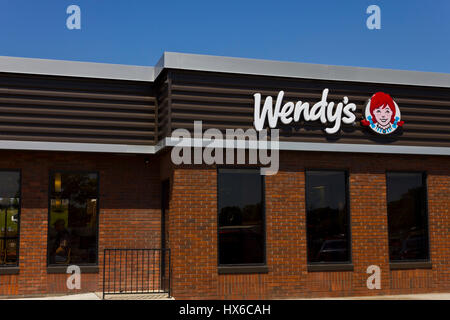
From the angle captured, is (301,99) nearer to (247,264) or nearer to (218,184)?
(218,184)

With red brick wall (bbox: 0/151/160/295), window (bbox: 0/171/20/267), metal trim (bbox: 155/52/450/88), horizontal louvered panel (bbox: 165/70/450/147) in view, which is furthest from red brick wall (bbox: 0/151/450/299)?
metal trim (bbox: 155/52/450/88)

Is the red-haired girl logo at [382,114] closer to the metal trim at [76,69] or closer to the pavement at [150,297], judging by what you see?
the pavement at [150,297]

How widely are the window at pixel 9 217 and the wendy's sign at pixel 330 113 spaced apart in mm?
5689

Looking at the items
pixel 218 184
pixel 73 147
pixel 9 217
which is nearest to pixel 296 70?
pixel 218 184

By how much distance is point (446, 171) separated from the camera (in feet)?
50.2

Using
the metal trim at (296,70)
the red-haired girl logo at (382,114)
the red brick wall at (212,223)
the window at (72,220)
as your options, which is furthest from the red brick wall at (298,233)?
the window at (72,220)

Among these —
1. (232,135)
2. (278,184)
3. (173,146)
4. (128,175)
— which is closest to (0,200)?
(128,175)

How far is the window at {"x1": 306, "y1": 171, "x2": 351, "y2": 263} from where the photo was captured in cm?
1422

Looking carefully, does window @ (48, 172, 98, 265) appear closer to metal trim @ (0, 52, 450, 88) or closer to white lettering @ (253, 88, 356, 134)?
metal trim @ (0, 52, 450, 88)

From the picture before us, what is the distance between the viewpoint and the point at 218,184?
13.7 metres

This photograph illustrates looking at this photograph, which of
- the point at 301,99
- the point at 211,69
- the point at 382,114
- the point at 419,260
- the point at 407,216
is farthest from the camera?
the point at 407,216

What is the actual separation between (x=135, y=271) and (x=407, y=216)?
6.70 metres

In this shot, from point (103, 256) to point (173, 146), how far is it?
127 inches

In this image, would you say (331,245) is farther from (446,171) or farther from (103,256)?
(103,256)
